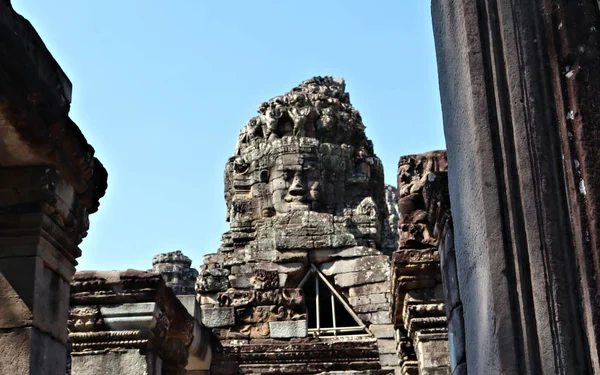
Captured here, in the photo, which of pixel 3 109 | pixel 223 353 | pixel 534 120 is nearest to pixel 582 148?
pixel 534 120

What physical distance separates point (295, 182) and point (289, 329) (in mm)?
3846

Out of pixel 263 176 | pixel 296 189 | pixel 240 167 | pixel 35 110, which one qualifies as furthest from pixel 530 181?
pixel 240 167

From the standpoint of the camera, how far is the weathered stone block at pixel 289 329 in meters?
12.9

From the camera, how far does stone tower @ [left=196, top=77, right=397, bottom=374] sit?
12.6m

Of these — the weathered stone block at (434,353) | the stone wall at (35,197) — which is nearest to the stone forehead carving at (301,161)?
the weathered stone block at (434,353)

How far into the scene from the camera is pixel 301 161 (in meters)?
16.4

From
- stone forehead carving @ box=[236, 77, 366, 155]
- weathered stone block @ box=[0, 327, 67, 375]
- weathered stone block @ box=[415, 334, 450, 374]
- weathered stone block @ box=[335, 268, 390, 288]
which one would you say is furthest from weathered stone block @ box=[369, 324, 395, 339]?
weathered stone block @ box=[0, 327, 67, 375]

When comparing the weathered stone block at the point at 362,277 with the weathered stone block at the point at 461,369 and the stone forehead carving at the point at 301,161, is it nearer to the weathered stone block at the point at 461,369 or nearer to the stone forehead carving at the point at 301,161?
the stone forehead carving at the point at 301,161

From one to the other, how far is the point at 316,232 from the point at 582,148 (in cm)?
1195

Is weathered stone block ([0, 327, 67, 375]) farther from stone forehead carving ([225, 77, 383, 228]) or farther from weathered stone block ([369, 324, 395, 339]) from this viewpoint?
stone forehead carving ([225, 77, 383, 228])

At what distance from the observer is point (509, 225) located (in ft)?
9.50

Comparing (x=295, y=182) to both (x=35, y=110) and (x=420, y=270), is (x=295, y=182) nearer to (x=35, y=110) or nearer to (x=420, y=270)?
(x=420, y=270)

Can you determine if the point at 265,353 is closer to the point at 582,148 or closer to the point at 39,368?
the point at 39,368

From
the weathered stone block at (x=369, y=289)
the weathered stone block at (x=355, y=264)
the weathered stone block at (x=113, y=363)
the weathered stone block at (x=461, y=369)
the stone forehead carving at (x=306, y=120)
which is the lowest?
the weathered stone block at (x=461, y=369)
